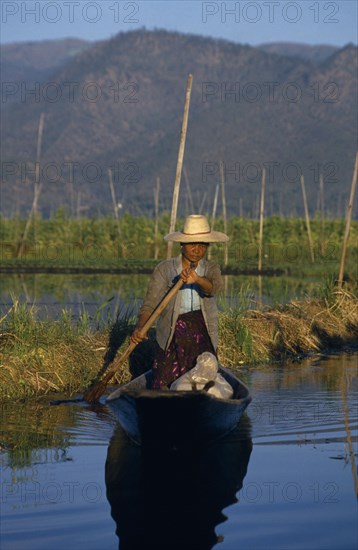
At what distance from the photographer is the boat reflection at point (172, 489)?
6152 mm

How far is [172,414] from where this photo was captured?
7422mm

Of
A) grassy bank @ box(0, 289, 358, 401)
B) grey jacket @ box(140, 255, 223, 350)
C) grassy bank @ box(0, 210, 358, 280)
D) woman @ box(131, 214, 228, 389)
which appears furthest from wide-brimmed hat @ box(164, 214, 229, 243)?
grassy bank @ box(0, 210, 358, 280)

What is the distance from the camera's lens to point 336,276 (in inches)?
706

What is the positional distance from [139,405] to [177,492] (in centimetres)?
66

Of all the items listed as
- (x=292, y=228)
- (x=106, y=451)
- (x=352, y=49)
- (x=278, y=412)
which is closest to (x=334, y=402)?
(x=278, y=412)

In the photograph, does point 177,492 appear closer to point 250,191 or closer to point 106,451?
point 106,451

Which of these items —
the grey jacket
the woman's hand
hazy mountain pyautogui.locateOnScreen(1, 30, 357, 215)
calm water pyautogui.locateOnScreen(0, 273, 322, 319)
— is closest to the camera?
the woman's hand

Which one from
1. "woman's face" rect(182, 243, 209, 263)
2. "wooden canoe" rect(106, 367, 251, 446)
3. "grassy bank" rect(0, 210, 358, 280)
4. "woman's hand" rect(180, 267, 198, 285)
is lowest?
"grassy bank" rect(0, 210, 358, 280)

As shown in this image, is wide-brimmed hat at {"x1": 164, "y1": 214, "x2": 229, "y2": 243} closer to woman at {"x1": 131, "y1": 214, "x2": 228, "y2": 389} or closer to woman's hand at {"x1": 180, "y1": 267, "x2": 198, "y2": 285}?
woman at {"x1": 131, "y1": 214, "x2": 228, "y2": 389}

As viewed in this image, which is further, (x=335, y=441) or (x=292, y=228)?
(x=292, y=228)

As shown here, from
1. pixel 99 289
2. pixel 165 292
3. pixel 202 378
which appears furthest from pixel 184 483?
pixel 99 289

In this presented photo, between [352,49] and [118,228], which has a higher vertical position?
[352,49]

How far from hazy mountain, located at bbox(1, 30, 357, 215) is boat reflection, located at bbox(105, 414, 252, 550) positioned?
75766 mm

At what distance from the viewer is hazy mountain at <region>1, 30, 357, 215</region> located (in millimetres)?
108312
